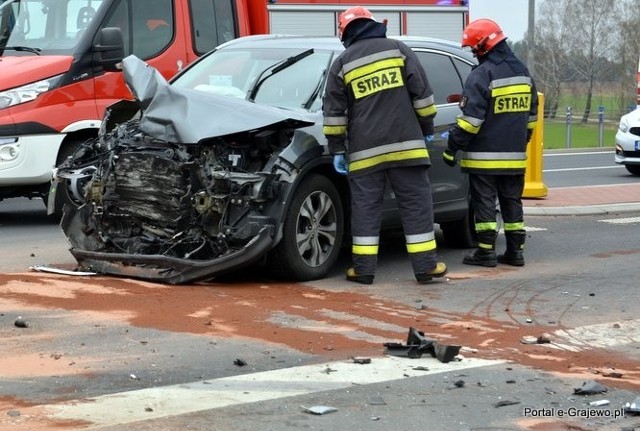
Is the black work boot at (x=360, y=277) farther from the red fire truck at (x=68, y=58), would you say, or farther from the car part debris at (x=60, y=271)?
the red fire truck at (x=68, y=58)

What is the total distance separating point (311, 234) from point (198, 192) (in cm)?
86

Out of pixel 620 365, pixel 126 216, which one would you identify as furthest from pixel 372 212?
pixel 620 365

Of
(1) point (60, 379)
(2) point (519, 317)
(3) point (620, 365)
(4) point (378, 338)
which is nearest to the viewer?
(1) point (60, 379)

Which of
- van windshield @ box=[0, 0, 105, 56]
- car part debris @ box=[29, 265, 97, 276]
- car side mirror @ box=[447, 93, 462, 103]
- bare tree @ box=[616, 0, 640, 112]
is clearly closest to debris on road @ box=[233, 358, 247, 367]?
car part debris @ box=[29, 265, 97, 276]

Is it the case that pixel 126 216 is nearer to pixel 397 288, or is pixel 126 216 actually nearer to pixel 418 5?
pixel 397 288

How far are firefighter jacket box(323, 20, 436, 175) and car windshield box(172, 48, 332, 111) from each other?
44 cm

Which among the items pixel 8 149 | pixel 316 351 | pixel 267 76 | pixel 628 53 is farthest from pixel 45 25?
pixel 628 53

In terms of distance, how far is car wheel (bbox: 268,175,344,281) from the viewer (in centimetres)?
775

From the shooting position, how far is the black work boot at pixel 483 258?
895cm

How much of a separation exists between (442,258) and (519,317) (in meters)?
2.42

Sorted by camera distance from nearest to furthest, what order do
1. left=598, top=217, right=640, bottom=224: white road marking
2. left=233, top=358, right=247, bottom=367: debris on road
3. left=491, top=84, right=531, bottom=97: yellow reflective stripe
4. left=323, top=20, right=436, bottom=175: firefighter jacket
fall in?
left=233, top=358, right=247, bottom=367: debris on road
left=323, top=20, right=436, bottom=175: firefighter jacket
left=491, top=84, right=531, bottom=97: yellow reflective stripe
left=598, top=217, right=640, bottom=224: white road marking

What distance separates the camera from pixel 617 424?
486 centimetres

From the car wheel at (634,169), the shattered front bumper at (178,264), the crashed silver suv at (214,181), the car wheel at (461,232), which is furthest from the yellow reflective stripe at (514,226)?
the car wheel at (634,169)

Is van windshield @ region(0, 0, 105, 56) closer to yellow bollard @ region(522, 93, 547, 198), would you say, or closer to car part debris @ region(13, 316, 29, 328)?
car part debris @ region(13, 316, 29, 328)
